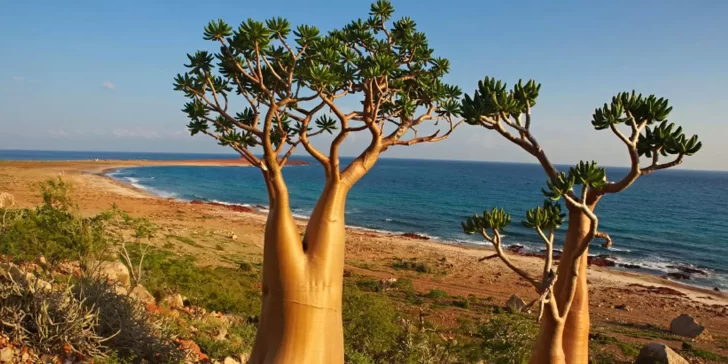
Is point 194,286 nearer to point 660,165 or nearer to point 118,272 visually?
point 118,272

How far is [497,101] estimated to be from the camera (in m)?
4.23

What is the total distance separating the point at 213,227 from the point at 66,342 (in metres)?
27.3

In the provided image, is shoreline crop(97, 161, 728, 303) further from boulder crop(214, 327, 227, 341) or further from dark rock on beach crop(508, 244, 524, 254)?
boulder crop(214, 327, 227, 341)

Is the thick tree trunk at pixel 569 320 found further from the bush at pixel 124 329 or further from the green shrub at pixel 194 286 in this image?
the green shrub at pixel 194 286

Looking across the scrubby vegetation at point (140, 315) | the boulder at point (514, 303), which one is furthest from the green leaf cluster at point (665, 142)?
the boulder at point (514, 303)

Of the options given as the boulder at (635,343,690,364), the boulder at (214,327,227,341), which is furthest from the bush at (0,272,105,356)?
the boulder at (635,343,690,364)

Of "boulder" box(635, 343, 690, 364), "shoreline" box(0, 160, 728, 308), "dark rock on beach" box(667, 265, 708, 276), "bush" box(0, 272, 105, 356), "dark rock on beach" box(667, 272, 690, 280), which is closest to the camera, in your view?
"bush" box(0, 272, 105, 356)

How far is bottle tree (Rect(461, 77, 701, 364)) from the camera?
151 inches

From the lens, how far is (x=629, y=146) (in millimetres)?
3926

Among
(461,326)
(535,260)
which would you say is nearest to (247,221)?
(535,260)

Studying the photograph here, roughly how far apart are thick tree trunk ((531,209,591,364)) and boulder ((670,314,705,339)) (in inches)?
653

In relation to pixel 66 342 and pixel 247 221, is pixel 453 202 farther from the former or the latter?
pixel 66 342

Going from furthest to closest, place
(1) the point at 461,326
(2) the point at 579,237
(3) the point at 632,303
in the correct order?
(3) the point at 632,303, (1) the point at 461,326, (2) the point at 579,237

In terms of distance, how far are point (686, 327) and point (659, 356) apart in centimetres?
703
